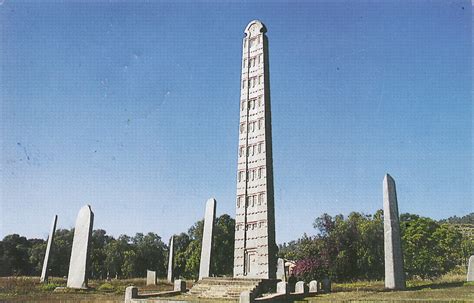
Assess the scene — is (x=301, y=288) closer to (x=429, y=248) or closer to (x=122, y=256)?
(x=429, y=248)

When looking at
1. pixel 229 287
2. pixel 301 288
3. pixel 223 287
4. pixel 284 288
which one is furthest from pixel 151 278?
pixel 284 288

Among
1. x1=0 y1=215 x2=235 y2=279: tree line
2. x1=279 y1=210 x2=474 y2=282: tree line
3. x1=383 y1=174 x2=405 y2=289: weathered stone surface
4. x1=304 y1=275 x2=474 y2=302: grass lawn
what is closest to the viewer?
x1=304 y1=275 x2=474 y2=302: grass lawn

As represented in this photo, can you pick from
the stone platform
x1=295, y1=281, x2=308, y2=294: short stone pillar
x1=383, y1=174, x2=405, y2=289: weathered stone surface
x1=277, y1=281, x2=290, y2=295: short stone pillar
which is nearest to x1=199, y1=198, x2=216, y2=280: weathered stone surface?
the stone platform

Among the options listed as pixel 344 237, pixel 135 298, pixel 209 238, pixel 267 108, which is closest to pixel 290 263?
pixel 344 237

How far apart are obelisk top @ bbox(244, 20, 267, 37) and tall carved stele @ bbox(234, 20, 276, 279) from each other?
0.19 feet

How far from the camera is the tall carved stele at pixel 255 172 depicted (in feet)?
75.3

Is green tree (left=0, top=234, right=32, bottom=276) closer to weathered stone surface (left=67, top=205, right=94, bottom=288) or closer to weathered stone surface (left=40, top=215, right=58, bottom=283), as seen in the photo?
weathered stone surface (left=40, top=215, right=58, bottom=283)

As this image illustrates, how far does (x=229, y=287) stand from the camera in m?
20.5

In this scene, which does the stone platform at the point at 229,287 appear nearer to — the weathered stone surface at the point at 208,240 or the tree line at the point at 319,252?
the weathered stone surface at the point at 208,240

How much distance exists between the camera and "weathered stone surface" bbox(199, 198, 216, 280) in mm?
25406

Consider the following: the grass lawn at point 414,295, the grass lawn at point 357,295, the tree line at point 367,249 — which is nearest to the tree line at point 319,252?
the tree line at point 367,249

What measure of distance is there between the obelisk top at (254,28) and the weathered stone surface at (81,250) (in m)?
13.3

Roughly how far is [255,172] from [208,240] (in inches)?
195

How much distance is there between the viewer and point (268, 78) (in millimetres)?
25250
